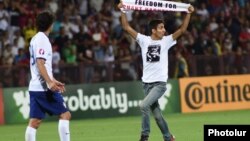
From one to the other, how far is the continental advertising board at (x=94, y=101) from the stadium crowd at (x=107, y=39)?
1.03 ft

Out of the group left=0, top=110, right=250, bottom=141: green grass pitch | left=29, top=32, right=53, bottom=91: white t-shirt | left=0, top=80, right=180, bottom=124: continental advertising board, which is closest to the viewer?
left=29, top=32, right=53, bottom=91: white t-shirt

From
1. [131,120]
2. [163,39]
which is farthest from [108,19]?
[163,39]

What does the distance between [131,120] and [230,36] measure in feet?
26.8

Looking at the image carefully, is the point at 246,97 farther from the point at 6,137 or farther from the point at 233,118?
the point at 6,137

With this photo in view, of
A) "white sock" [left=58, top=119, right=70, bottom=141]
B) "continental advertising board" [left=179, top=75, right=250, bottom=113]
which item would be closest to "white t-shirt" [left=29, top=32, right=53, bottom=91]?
"white sock" [left=58, top=119, right=70, bottom=141]

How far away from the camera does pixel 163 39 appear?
1548 centimetres

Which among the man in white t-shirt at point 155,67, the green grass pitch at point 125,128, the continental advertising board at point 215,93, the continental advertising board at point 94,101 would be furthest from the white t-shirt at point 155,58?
the continental advertising board at point 215,93

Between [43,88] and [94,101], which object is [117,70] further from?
[43,88]

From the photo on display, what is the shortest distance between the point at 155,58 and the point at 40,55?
314 centimetres

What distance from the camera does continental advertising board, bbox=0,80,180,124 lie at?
24.7m

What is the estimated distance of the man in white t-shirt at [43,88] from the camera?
13.0m

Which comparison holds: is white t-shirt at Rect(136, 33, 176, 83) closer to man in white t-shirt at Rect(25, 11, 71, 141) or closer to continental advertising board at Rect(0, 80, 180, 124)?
man in white t-shirt at Rect(25, 11, 71, 141)

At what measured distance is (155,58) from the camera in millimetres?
15414

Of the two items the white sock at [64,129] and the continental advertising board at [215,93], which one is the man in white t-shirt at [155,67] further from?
the continental advertising board at [215,93]
